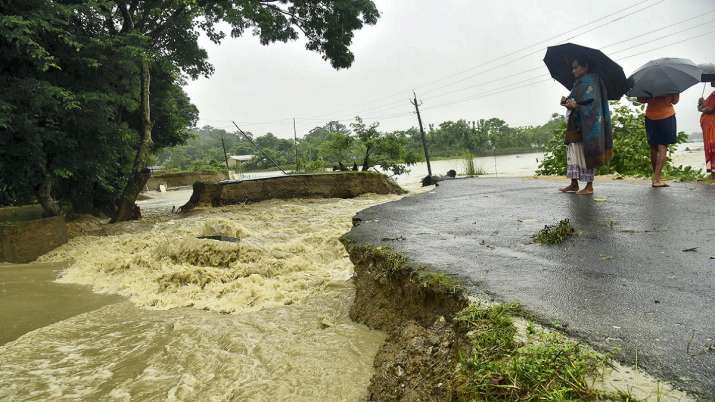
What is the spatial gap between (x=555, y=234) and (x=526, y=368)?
7.58 ft

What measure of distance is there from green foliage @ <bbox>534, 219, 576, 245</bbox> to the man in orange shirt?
3.82 metres

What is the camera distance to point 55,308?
15.9 feet

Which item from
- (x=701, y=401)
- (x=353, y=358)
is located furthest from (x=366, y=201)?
(x=701, y=401)

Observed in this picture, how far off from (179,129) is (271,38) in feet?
15.5

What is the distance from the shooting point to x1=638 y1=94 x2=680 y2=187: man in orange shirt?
6.10 meters

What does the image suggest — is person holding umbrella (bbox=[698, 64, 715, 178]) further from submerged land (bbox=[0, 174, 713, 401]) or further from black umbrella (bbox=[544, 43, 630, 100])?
black umbrella (bbox=[544, 43, 630, 100])

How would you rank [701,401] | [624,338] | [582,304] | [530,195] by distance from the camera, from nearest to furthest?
[701,401] < [624,338] < [582,304] < [530,195]

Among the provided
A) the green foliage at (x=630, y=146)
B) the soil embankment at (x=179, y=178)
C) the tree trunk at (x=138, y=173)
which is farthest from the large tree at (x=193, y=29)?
the soil embankment at (x=179, y=178)

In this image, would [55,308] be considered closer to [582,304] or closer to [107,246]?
[107,246]

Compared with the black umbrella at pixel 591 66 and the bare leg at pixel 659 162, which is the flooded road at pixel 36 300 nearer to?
the black umbrella at pixel 591 66

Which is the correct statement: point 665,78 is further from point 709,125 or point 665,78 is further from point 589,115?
point 709,125

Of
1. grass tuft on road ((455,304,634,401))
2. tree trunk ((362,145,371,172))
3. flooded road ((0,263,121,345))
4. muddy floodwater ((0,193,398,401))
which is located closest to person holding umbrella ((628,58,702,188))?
muddy floodwater ((0,193,398,401))

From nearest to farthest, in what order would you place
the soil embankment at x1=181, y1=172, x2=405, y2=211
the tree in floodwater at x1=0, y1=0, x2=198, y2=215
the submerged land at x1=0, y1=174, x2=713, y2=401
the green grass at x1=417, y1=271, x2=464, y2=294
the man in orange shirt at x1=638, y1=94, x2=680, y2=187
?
the submerged land at x1=0, y1=174, x2=713, y2=401, the green grass at x1=417, y1=271, x2=464, y2=294, the man in orange shirt at x1=638, y1=94, x2=680, y2=187, the tree in floodwater at x1=0, y1=0, x2=198, y2=215, the soil embankment at x1=181, y1=172, x2=405, y2=211

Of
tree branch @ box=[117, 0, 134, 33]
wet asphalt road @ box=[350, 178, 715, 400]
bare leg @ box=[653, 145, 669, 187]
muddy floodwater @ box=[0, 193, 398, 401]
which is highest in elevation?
tree branch @ box=[117, 0, 134, 33]
